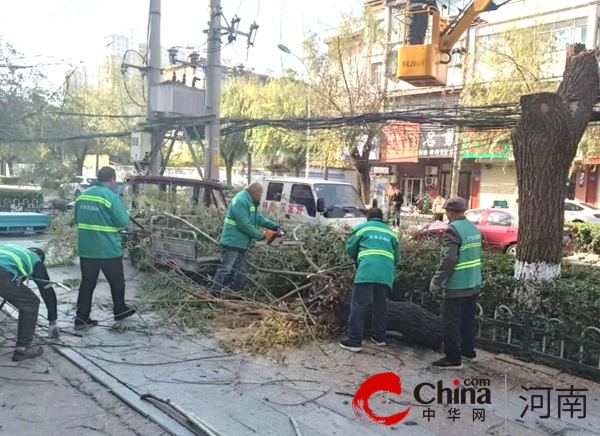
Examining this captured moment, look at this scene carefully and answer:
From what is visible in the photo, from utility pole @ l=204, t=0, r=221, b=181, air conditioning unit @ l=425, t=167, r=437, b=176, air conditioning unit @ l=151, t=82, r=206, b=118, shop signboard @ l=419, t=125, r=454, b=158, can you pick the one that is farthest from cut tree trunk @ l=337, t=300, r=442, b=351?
air conditioning unit @ l=425, t=167, r=437, b=176

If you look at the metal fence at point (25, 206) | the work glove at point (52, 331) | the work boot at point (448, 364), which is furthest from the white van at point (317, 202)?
the metal fence at point (25, 206)

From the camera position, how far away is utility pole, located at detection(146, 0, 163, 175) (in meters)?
13.0

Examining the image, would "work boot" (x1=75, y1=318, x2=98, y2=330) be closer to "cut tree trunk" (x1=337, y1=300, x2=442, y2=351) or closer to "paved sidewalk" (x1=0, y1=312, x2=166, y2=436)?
"paved sidewalk" (x1=0, y1=312, x2=166, y2=436)

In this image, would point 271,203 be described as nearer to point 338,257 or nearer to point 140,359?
point 338,257

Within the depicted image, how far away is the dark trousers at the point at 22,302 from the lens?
4.53 metres

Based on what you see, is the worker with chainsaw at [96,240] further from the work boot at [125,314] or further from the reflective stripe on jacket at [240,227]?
Result: the reflective stripe on jacket at [240,227]

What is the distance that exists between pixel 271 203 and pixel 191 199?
1824 millimetres

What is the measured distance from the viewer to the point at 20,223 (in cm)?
1395

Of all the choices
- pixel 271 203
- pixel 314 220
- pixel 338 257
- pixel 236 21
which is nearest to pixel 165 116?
pixel 236 21

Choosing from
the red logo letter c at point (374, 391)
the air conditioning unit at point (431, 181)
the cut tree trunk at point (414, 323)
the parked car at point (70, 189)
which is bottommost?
the red logo letter c at point (374, 391)

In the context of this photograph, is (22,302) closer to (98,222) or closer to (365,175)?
(98,222)

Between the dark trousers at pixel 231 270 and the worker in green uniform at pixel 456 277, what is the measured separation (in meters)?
2.65

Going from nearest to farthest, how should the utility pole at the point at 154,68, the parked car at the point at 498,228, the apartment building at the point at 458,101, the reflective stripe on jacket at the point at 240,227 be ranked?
the reflective stripe on jacket at the point at 240,227 → the parked car at the point at 498,228 → the utility pole at the point at 154,68 → the apartment building at the point at 458,101

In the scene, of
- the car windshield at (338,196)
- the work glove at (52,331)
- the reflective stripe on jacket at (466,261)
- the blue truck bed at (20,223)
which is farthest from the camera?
the blue truck bed at (20,223)
